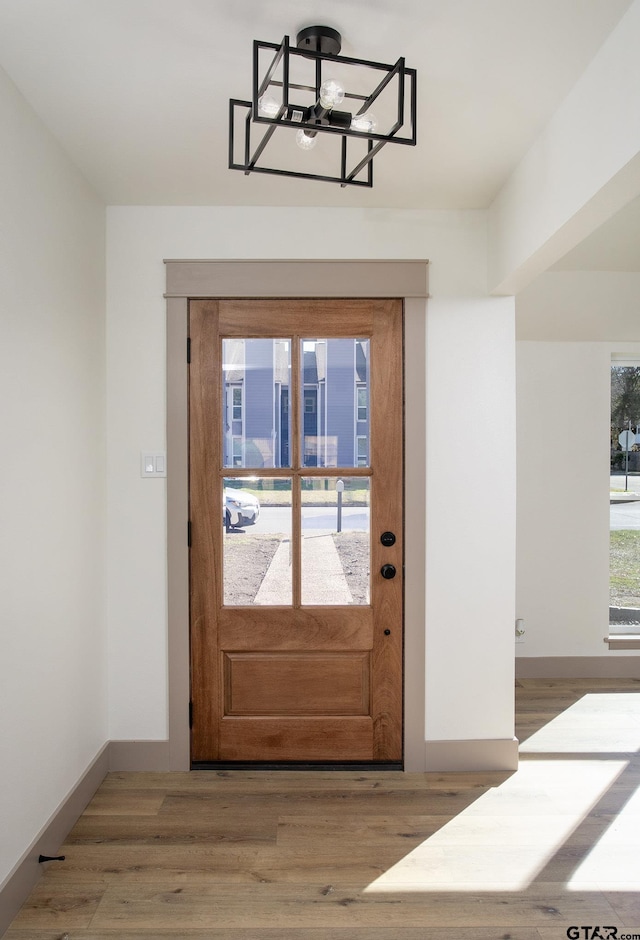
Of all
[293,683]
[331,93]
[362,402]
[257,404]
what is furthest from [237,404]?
[331,93]

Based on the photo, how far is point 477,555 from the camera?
3004 millimetres

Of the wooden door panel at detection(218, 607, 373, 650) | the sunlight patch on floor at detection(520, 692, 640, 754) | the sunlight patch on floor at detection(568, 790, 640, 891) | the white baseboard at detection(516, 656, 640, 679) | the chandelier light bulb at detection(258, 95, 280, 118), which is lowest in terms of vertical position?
the sunlight patch on floor at detection(520, 692, 640, 754)

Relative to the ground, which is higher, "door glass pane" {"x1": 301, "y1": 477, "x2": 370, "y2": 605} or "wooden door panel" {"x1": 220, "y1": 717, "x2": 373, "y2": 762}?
"door glass pane" {"x1": 301, "y1": 477, "x2": 370, "y2": 605}

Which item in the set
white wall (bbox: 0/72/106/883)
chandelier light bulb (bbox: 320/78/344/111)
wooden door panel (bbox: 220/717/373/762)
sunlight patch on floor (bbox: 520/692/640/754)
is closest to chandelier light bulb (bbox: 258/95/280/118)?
chandelier light bulb (bbox: 320/78/344/111)

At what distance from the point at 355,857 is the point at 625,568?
2.94 m

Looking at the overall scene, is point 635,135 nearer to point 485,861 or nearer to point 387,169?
point 387,169

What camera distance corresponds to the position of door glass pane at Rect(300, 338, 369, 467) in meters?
3.01

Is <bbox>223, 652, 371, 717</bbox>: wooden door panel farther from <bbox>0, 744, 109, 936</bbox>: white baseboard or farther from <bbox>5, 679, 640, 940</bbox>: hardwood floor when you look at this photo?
<bbox>0, 744, 109, 936</bbox>: white baseboard

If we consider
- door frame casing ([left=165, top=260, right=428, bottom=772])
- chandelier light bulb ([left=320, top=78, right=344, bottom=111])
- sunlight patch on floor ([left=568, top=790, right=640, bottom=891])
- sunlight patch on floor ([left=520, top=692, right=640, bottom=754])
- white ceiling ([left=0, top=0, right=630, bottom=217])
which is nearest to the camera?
chandelier light bulb ([left=320, top=78, right=344, bottom=111])

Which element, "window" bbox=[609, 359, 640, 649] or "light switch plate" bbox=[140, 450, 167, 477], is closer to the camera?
"light switch plate" bbox=[140, 450, 167, 477]

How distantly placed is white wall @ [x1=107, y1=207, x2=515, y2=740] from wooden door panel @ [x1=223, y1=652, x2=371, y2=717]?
0.34 metres

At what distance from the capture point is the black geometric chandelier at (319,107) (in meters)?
1.56

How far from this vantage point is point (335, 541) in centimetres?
303

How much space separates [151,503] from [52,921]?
1590mm
